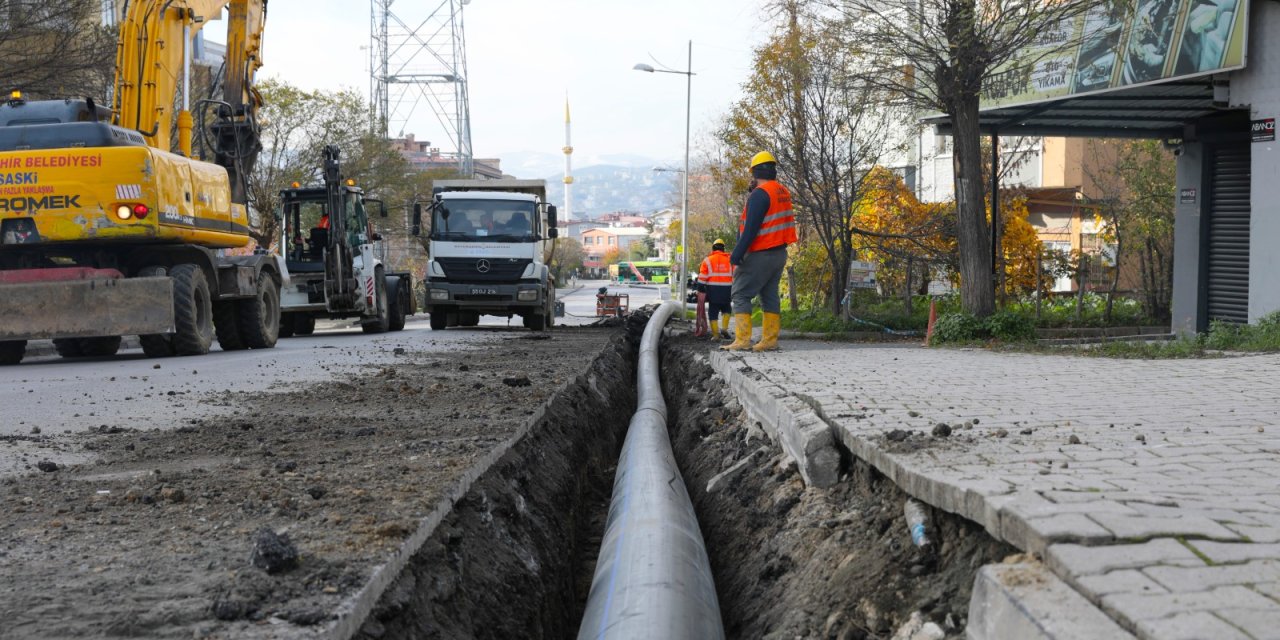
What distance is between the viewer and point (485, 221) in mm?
21703

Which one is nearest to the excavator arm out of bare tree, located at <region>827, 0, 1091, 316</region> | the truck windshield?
the truck windshield

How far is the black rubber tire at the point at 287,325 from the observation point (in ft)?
70.7

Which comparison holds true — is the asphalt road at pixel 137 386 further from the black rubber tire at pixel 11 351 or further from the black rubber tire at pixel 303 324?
the black rubber tire at pixel 303 324

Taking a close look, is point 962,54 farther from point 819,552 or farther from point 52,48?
point 52,48

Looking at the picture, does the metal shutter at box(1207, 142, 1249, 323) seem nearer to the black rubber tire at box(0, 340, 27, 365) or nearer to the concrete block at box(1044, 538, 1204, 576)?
the concrete block at box(1044, 538, 1204, 576)

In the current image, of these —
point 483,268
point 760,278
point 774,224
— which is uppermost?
point 774,224

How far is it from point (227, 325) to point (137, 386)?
21.8 feet

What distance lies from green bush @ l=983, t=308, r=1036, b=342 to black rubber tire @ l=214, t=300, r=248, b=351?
32.6ft

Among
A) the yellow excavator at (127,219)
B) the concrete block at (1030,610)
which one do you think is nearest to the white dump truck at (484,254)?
the yellow excavator at (127,219)

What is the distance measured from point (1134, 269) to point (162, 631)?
23.1 m

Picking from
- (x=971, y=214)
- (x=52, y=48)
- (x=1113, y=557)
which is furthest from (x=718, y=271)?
(x=1113, y=557)

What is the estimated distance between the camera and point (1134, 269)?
23203 millimetres

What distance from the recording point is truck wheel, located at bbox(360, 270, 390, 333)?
72.6 feet

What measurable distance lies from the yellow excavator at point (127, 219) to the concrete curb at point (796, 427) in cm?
772
